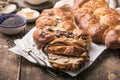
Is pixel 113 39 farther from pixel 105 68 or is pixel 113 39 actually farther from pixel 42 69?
pixel 42 69

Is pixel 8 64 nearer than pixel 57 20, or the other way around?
pixel 8 64

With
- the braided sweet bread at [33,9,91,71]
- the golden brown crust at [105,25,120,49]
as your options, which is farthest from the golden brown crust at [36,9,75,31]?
the golden brown crust at [105,25,120,49]

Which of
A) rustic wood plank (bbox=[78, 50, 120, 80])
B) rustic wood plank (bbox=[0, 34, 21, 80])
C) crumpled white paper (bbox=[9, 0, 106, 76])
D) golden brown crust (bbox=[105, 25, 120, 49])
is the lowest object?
rustic wood plank (bbox=[78, 50, 120, 80])

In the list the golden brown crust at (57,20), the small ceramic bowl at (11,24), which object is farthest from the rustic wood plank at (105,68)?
the small ceramic bowl at (11,24)

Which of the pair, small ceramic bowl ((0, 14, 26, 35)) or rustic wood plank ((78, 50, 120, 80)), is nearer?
rustic wood plank ((78, 50, 120, 80))

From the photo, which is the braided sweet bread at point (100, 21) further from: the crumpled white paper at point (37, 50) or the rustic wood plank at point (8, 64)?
the rustic wood plank at point (8, 64)

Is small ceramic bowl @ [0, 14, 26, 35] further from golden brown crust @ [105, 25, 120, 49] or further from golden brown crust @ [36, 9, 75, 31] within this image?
golden brown crust @ [105, 25, 120, 49]

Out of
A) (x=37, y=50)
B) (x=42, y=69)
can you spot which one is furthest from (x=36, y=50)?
(x=42, y=69)
